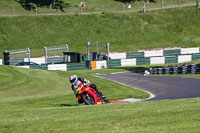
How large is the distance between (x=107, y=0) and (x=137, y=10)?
15.8ft

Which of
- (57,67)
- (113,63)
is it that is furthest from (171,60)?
(57,67)

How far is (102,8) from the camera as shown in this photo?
6272cm

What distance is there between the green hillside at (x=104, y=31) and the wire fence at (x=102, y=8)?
3.15 ft

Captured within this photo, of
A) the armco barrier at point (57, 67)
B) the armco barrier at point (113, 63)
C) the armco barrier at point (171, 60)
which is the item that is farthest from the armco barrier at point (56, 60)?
the armco barrier at point (171, 60)

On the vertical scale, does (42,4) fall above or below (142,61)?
above

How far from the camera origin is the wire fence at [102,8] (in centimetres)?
5894

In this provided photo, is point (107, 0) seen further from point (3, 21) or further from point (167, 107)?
point (167, 107)

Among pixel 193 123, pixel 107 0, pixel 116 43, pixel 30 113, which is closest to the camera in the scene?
pixel 193 123

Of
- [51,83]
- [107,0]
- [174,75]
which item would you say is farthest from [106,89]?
[107,0]

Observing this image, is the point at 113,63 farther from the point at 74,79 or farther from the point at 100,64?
the point at 74,79

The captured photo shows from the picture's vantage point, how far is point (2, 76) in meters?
25.6

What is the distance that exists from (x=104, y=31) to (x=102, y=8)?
536 cm

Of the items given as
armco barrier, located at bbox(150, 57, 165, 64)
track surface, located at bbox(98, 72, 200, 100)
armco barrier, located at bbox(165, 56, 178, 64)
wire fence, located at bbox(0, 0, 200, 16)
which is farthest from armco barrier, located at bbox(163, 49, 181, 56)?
track surface, located at bbox(98, 72, 200, 100)

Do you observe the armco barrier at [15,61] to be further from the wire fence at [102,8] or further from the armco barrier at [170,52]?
the wire fence at [102,8]
